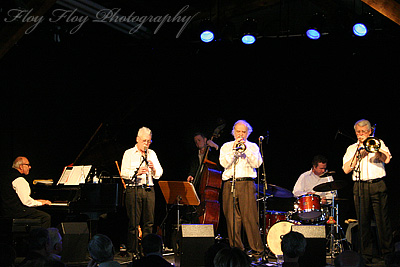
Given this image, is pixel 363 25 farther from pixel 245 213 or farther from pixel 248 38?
pixel 245 213

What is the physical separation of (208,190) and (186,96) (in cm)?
297

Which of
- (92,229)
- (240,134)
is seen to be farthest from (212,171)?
(92,229)

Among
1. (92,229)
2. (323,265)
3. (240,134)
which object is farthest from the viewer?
(92,229)

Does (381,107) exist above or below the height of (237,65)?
below

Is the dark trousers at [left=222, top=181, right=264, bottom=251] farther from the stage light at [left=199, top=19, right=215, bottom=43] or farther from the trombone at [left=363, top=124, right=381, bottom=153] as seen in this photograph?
the stage light at [left=199, top=19, right=215, bottom=43]

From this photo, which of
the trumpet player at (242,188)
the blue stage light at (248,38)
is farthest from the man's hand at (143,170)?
the blue stage light at (248,38)

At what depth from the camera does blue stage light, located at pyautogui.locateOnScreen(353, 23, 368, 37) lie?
7.87m

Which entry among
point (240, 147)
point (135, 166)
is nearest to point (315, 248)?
point (240, 147)

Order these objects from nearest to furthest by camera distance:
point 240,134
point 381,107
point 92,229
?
1. point 240,134
2. point 92,229
3. point 381,107

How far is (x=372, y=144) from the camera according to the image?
707 centimetres

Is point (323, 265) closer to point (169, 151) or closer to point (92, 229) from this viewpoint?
point (92, 229)

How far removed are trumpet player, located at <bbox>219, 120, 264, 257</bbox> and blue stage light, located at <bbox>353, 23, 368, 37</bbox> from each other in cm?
231

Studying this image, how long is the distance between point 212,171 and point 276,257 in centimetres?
179

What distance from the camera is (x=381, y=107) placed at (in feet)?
30.6
